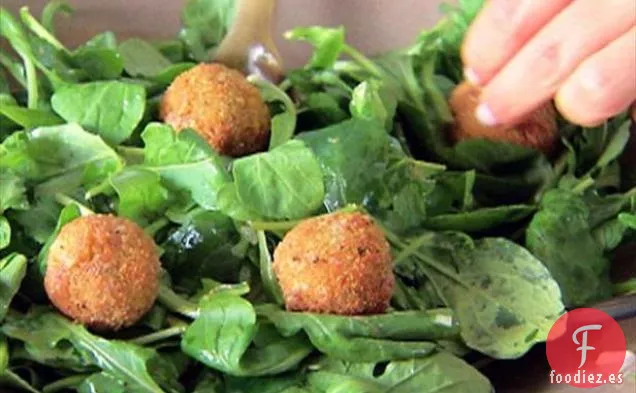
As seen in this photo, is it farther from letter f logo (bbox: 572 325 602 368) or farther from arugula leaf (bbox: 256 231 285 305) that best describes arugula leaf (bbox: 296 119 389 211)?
letter f logo (bbox: 572 325 602 368)

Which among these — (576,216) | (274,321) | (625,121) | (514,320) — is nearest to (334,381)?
(274,321)

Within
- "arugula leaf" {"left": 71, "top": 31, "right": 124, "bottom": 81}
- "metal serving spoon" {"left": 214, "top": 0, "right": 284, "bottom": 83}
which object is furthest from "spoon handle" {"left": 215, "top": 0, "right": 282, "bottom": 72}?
"arugula leaf" {"left": 71, "top": 31, "right": 124, "bottom": 81}

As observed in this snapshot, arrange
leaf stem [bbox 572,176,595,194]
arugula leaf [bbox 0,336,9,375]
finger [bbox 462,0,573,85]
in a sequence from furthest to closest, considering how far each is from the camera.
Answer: leaf stem [bbox 572,176,595,194]
finger [bbox 462,0,573,85]
arugula leaf [bbox 0,336,9,375]

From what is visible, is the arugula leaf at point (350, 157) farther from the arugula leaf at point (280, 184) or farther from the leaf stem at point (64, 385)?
the leaf stem at point (64, 385)

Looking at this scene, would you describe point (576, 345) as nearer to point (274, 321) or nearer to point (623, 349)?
point (623, 349)

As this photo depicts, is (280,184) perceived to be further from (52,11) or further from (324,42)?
(52,11)

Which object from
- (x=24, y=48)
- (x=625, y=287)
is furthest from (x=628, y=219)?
(x=24, y=48)
